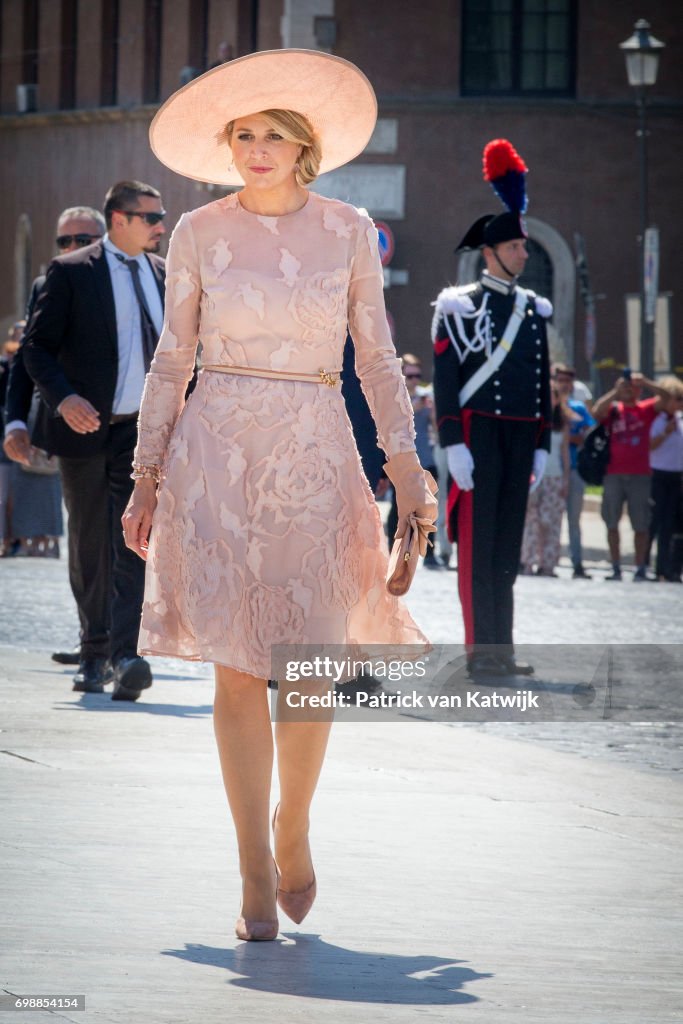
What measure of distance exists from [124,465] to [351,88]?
3868 mm

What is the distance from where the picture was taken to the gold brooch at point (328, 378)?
5.57 m

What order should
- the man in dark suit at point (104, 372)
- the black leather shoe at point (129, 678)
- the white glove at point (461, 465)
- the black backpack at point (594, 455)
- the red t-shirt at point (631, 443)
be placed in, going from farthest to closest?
1. the red t-shirt at point (631, 443)
2. the black backpack at point (594, 455)
3. the white glove at point (461, 465)
4. the man in dark suit at point (104, 372)
5. the black leather shoe at point (129, 678)

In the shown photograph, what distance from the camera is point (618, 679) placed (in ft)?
37.1

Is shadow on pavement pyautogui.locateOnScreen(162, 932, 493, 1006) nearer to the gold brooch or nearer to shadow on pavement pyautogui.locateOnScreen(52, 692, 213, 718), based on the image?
the gold brooch

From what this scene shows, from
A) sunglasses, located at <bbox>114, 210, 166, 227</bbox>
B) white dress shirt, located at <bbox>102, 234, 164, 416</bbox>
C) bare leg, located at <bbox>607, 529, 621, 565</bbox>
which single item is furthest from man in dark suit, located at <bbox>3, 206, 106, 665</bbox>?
bare leg, located at <bbox>607, 529, 621, 565</bbox>

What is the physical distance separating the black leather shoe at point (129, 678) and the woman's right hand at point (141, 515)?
12.0ft

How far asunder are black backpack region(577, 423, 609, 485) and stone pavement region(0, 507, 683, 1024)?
10604mm

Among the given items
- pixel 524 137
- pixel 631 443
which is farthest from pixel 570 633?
pixel 524 137

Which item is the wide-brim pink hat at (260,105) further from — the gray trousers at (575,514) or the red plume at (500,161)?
the gray trousers at (575,514)

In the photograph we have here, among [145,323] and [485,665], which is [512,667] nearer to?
[485,665]

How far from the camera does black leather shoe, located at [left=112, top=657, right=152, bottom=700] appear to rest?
364 inches

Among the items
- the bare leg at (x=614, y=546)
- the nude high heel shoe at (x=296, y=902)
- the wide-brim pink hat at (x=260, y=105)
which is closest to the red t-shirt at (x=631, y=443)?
the bare leg at (x=614, y=546)

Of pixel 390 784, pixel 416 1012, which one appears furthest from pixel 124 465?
pixel 416 1012

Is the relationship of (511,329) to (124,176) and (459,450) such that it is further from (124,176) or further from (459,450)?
(124,176)
